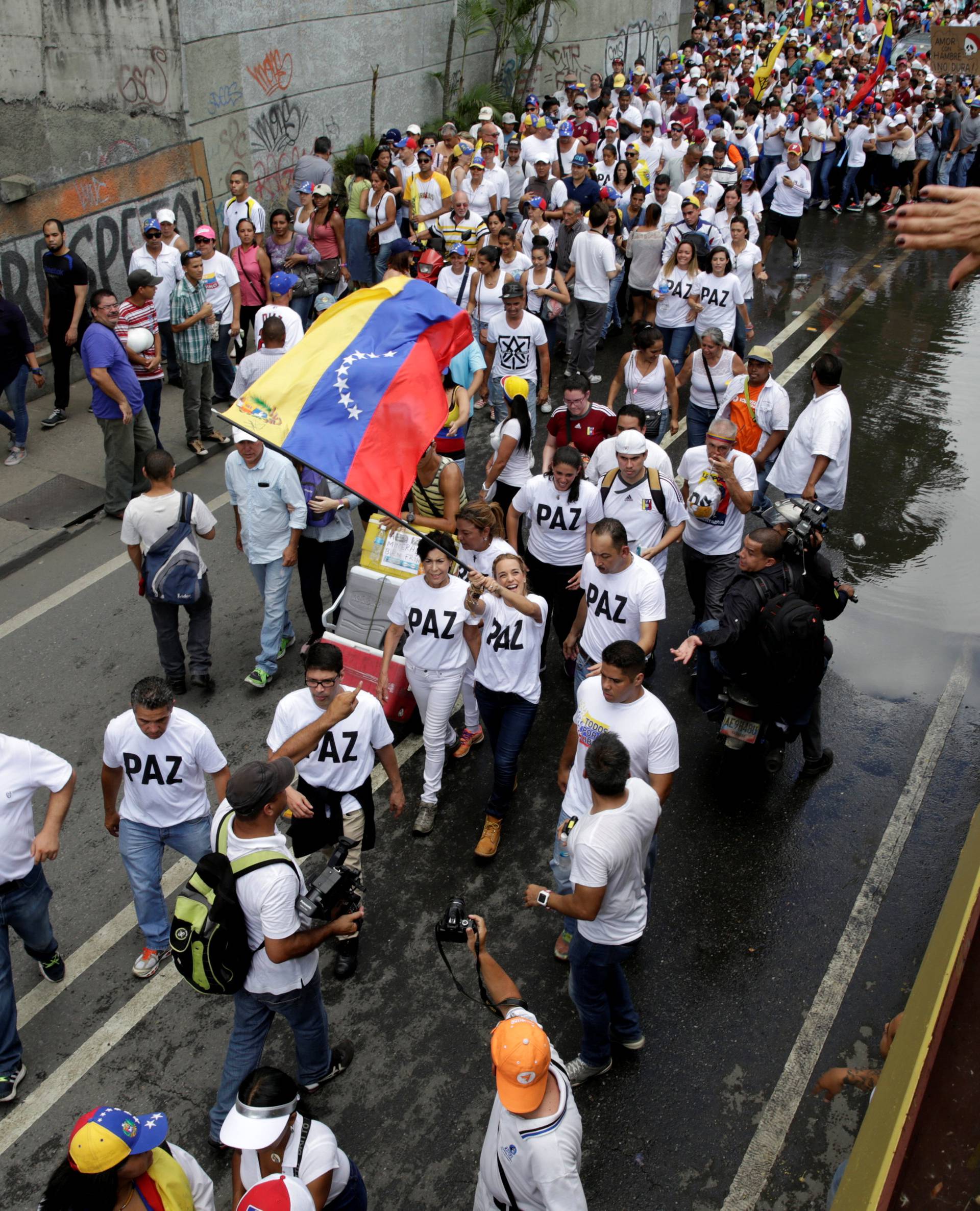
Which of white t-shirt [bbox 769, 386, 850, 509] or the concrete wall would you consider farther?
the concrete wall

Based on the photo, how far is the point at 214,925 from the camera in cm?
422

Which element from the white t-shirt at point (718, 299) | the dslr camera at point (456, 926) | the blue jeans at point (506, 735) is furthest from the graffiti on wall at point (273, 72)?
the dslr camera at point (456, 926)

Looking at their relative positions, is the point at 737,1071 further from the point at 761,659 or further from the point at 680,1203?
the point at 761,659

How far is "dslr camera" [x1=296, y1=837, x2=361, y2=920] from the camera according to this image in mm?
4445

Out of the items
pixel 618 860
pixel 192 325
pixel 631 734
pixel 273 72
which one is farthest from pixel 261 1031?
pixel 273 72

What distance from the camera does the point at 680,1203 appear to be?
4578 millimetres

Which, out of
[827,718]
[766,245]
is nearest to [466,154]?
Answer: [766,245]

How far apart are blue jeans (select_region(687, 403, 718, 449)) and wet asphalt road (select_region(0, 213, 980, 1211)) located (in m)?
1.44

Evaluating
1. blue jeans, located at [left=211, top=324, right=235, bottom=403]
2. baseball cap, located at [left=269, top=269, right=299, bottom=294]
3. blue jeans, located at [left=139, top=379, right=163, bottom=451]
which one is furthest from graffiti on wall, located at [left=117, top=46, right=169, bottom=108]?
blue jeans, located at [left=139, top=379, right=163, bottom=451]

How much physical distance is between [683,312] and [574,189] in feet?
14.1

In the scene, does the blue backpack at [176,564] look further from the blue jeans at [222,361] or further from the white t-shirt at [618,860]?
the blue jeans at [222,361]

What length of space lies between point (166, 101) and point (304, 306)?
381cm

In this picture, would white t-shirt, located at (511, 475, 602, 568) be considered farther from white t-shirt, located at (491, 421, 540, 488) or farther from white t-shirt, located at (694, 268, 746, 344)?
white t-shirt, located at (694, 268, 746, 344)

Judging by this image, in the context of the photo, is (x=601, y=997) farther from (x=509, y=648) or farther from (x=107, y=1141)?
(x=107, y=1141)
